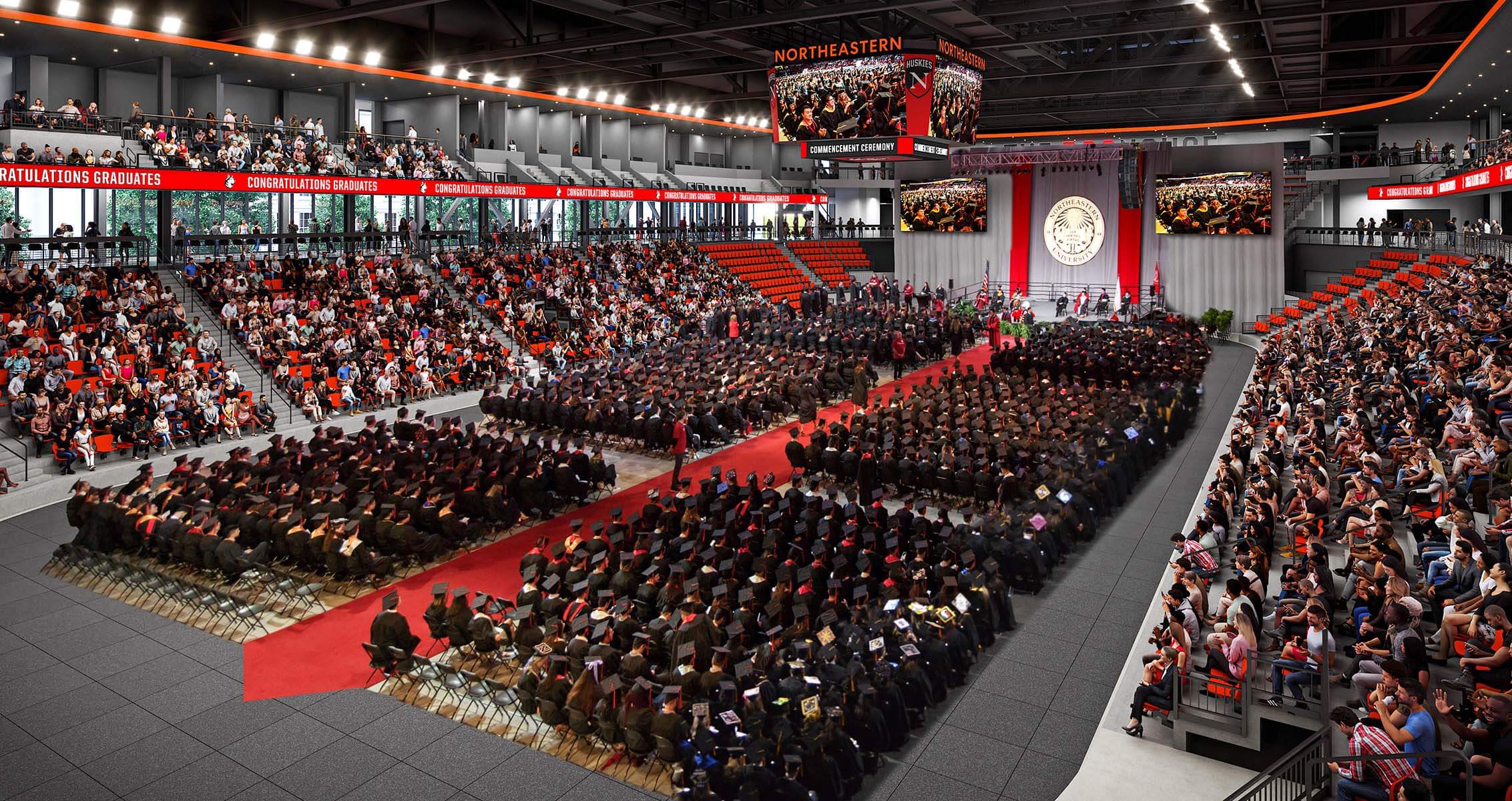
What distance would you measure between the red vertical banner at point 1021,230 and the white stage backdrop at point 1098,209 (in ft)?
0.47

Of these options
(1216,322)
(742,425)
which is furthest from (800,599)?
(1216,322)

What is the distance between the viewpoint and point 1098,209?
40.2 meters

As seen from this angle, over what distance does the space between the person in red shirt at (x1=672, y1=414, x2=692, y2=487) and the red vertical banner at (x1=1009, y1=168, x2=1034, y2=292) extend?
25875 millimetres

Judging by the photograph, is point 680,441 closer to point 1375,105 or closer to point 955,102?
point 955,102

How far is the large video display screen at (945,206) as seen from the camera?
42062mm

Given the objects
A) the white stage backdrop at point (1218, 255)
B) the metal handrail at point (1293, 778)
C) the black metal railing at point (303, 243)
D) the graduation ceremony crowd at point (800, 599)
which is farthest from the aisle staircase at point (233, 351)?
the white stage backdrop at point (1218, 255)

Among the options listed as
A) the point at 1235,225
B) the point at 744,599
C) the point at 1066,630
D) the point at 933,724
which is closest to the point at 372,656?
the point at 744,599

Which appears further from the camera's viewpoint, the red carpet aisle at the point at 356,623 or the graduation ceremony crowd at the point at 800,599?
the red carpet aisle at the point at 356,623

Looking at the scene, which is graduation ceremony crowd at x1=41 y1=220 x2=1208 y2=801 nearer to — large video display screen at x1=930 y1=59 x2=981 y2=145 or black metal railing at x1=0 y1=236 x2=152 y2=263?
black metal railing at x1=0 y1=236 x2=152 y2=263

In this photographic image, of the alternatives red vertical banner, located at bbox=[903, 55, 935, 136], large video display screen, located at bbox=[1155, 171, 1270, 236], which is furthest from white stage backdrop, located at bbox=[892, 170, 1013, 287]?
red vertical banner, located at bbox=[903, 55, 935, 136]

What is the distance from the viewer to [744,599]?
1089 cm

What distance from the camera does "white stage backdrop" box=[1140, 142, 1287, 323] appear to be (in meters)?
36.2

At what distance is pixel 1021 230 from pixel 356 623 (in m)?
35.2

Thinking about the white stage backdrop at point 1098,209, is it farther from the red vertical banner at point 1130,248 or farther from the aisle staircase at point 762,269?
the aisle staircase at point 762,269
